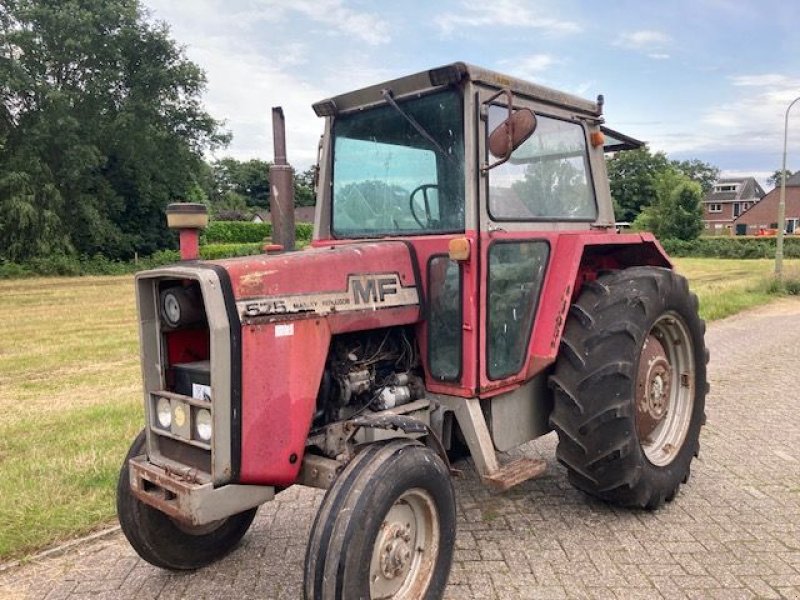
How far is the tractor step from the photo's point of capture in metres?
3.19

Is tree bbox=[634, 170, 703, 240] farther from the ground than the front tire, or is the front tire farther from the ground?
tree bbox=[634, 170, 703, 240]

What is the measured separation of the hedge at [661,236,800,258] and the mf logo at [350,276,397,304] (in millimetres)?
39479

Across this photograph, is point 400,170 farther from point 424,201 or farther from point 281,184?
point 281,184

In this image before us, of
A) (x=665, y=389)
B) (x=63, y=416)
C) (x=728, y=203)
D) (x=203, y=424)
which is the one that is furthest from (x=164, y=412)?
(x=728, y=203)

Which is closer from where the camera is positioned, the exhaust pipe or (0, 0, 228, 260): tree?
the exhaust pipe

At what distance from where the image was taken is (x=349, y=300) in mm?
2996

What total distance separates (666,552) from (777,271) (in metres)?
16.6

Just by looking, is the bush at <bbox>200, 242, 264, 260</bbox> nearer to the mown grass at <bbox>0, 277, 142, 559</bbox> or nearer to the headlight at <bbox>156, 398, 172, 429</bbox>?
the mown grass at <bbox>0, 277, 142, 559</bbox>

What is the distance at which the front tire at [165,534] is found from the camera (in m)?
3.09

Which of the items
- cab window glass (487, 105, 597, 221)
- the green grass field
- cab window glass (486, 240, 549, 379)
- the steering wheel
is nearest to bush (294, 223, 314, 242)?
the green grass field

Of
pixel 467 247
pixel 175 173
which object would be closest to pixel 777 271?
pixel 467 247

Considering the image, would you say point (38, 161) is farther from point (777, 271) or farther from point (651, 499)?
point (651, 499)

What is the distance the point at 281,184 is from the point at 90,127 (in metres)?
29.4

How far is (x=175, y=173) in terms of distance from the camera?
3136cm
